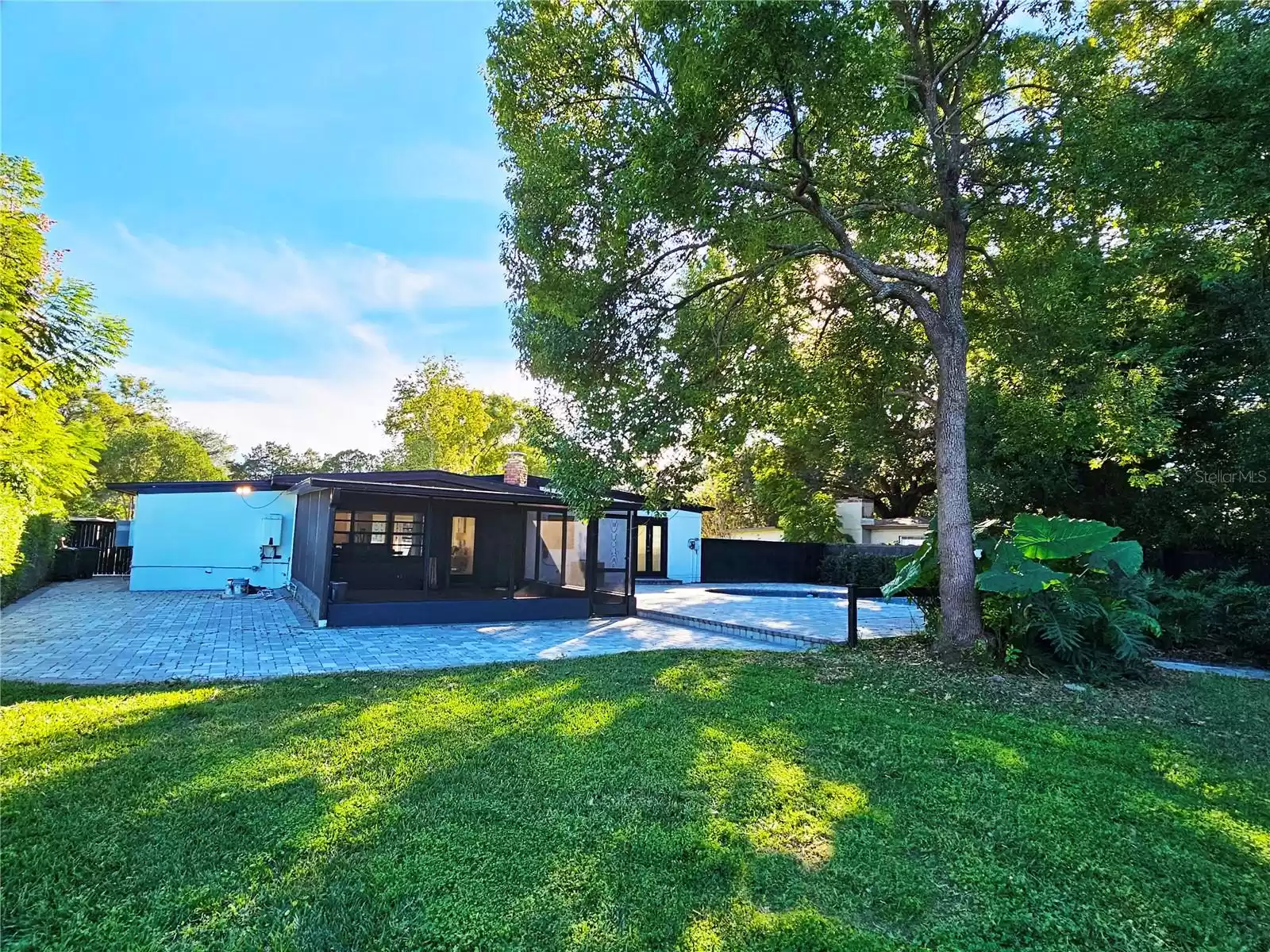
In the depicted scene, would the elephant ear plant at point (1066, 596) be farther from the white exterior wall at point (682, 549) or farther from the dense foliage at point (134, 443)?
the dense foliage at point (134, 443)

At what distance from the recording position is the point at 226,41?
15.3 feet

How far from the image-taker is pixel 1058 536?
20.7 feet

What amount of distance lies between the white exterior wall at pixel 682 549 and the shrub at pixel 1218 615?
12962mm

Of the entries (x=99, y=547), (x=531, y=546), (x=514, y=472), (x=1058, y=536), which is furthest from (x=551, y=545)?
(x=99, y=547)

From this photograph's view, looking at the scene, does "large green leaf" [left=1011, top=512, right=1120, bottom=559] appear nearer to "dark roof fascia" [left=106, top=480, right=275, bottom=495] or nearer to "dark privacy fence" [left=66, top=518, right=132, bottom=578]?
"dark roof fascia" [left=106, top=480, right=275, bottom=495]

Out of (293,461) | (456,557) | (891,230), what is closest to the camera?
(891,230)

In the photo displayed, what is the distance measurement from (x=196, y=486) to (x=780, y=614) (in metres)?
13.2

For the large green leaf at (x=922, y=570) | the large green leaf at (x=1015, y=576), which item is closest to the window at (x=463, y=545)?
the large green leaf at (x=922, y=570)

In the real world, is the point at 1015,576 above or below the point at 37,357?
below

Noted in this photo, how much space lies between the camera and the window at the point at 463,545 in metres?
12.4

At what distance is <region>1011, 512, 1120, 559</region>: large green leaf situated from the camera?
20.0 ft

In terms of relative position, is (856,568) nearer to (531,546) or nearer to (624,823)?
(531,546)

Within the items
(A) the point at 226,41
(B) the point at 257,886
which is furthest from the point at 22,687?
(A) the point at 226,41

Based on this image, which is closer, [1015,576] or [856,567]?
[1015,576]
